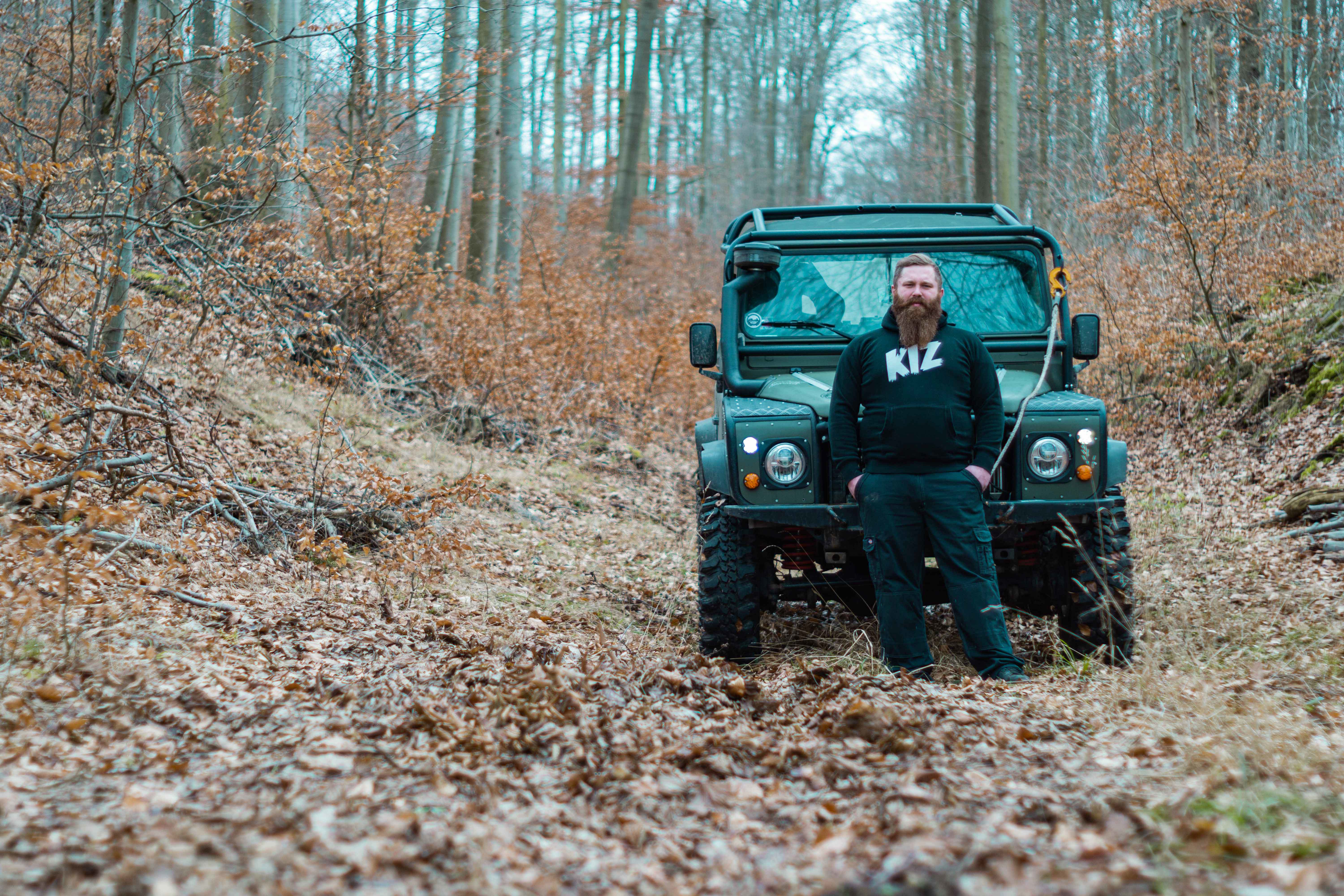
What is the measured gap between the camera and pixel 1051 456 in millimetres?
4305

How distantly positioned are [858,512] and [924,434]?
46 cm

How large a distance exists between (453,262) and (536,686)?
1265 centimetres

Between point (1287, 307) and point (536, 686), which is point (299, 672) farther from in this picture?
point (1287, 307)

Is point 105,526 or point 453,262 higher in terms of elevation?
point 453,262

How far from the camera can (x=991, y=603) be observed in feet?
13.8

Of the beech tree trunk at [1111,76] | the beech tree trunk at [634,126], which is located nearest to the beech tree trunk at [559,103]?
the beech tree trunk at [634,126]

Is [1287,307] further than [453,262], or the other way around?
[453,262]

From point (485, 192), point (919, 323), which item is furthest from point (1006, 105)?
point (919, 323)

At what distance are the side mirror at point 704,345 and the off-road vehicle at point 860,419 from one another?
1cm

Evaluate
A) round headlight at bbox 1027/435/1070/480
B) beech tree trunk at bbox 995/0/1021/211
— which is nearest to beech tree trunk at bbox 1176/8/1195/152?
beech tree trunk at bbox 995/0/1021/211

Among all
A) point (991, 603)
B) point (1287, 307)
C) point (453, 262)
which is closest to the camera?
point (991, 603)

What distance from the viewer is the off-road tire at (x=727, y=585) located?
4590 millimetres

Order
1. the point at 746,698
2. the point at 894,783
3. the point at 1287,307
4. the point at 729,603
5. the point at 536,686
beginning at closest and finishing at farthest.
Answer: the point at 894,783
the point at 536,686
the point at 746,698
the point at 729,603
the point at 1287,307

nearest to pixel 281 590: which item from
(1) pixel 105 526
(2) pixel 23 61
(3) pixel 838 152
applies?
(1) pixel 105 526
